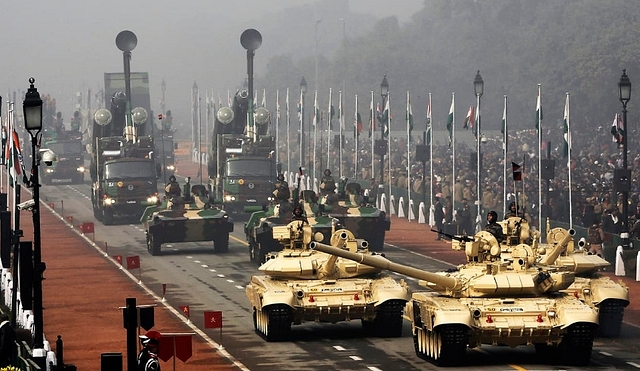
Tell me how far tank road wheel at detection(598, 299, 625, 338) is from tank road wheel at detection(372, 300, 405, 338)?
4.12 metres

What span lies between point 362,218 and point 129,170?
53.7ft

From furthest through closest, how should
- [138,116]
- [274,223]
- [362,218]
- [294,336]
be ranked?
1. [138,116]
2. [362,218]
3. [274,223]
4. [294,336]

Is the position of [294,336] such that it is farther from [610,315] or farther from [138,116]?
[138,116]

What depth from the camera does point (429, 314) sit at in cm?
3466

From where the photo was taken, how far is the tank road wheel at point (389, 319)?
38.5m

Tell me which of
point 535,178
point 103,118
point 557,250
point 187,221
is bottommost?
point 187,221

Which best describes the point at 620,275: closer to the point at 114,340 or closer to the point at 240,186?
the point at 114,340

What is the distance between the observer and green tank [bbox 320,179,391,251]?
60.1m

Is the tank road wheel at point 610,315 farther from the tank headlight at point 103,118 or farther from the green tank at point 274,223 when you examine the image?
the tank headlight at point 103,118

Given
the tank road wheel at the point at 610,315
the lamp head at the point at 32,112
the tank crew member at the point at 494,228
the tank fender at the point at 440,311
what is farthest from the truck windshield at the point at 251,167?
the lamp head at the point at 32,112

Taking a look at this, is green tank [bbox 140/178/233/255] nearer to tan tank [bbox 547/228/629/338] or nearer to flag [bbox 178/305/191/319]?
flag [bbox 178/305/191/319]

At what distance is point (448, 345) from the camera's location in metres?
34.0

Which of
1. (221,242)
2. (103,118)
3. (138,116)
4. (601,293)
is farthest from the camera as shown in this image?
(138,116)

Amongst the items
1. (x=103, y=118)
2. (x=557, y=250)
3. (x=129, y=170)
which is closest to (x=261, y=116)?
(x=103, y=118)
